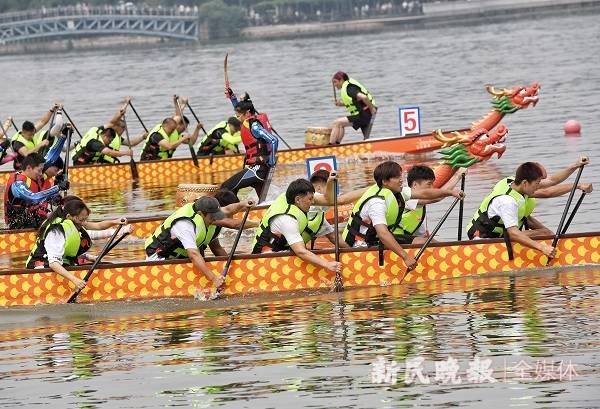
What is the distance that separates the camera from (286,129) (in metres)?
45.2

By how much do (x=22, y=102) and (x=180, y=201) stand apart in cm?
5293

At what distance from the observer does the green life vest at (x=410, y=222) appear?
60.2ft

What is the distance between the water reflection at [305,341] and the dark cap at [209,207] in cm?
104

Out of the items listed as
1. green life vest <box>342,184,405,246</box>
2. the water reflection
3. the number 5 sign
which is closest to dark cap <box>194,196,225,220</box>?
the water reflection

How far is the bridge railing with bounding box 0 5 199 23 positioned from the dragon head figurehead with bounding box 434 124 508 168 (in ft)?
391

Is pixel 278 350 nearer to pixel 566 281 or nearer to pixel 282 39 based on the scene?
pixel 566 281

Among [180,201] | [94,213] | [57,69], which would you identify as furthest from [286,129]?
[57,69]

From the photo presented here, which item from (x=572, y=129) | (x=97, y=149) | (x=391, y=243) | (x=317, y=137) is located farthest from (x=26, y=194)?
(x=572, y=129)

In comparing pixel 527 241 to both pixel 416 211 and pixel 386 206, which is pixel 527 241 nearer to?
pixel 416 211

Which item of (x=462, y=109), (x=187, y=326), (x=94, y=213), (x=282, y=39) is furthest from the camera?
(x=282, y=39)

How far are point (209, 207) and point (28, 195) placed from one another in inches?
186

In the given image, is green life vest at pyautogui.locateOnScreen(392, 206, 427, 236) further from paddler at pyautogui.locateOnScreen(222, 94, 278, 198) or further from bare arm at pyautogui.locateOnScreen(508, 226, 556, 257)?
paddler at pyautogui.locateOnScreen(222, 94, 278, 198)

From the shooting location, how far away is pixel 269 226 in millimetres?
18125

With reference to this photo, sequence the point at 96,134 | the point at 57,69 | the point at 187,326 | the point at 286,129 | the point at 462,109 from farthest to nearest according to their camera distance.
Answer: the point at 57,69 < the point at 462,109 < the point at 286,129 < the point at 96,134 < the point at 187,326
